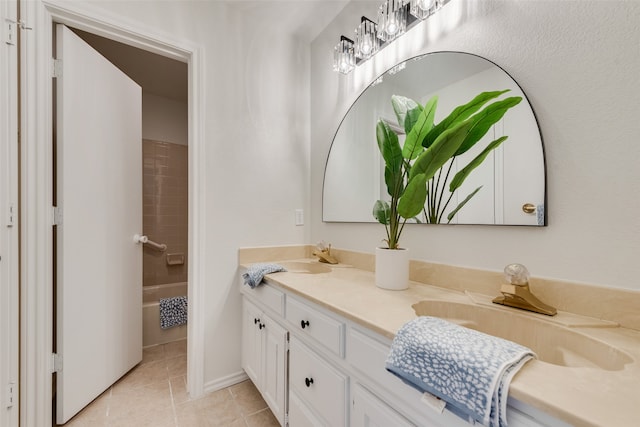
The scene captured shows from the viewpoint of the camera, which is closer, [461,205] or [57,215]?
[461,205]

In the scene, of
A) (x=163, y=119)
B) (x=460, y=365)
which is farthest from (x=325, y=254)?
(x=163, y=119)

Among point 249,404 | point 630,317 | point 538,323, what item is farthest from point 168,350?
point 630,317

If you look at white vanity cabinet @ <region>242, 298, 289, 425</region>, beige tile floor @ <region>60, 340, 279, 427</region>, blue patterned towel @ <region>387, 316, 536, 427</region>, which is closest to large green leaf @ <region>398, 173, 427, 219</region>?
blue patterned towel @ <region>387, 316, 536, 427</region>

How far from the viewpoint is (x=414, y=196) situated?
90 cm

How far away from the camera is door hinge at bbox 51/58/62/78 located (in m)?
1.38

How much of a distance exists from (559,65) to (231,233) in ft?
5.63

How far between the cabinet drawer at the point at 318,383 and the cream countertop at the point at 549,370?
238 mm

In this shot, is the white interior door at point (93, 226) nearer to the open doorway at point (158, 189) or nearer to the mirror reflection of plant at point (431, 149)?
the open doorway at point (158, 189)

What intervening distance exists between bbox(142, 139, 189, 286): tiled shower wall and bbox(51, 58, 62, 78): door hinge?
146 centimetres

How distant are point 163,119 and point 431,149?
310 centimetres

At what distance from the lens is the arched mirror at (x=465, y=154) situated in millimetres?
917

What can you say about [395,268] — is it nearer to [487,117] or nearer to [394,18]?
[487,117]

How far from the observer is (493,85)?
1008mm

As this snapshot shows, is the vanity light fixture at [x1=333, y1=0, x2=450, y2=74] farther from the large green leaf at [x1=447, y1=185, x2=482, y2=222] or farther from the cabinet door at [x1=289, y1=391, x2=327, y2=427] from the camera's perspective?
the cabinet door at [x1=289, y1=391, x2=327, y2=427]
